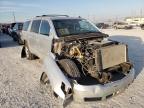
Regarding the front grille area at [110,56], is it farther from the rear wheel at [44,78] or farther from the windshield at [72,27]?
the windshield at [72,27]

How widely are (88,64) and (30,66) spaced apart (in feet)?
13.5

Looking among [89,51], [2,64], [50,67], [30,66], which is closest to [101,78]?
[89,51]

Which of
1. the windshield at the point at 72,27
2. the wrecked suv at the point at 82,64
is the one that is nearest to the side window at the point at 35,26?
the wrecked suv at the point at 82,64

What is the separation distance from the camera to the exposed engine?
17.4ft

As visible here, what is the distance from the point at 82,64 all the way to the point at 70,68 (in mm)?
476

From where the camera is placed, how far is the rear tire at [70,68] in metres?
5.36

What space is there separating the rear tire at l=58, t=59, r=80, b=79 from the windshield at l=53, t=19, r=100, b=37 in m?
1.45

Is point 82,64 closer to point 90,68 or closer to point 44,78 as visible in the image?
point 90,68

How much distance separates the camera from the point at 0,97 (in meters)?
5.79

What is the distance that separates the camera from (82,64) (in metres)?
5.83

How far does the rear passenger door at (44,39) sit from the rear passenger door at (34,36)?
0.43 m

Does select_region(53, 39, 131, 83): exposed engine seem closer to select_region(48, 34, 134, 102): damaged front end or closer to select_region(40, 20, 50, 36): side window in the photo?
select_region(48, 34, 134, 102): damaged front end

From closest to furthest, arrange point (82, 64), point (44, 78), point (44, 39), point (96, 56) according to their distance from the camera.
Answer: point (96, 56) < point (82, 64) < point (44, 78) < point (44, 39)

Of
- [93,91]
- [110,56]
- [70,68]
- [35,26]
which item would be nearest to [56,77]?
[70,68]
